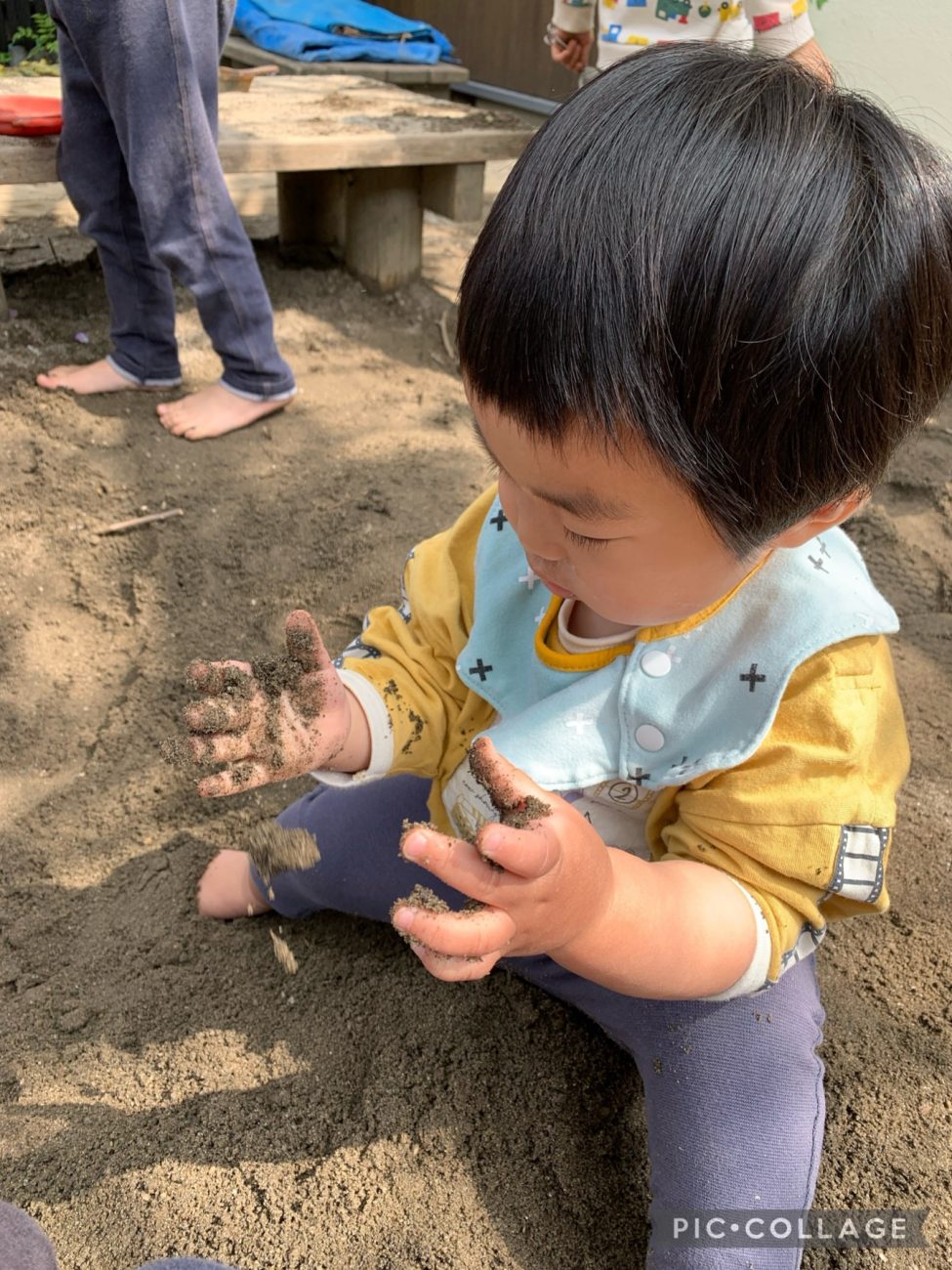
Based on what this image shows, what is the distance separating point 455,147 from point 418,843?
2812mm

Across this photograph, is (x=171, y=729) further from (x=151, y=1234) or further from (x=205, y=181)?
(x=205, y=181)

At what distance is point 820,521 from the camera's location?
1.00 m

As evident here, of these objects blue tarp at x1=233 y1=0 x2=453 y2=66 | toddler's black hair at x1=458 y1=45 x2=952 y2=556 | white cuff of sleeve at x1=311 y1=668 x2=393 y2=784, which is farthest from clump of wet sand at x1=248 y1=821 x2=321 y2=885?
blue tarp at x1=233 y1=0 x2=453 y2=66

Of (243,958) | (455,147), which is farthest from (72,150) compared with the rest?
(243,958)

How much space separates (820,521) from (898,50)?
344 centimetres

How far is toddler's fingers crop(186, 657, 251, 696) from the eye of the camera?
3.56 feet

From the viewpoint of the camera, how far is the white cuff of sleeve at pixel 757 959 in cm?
111

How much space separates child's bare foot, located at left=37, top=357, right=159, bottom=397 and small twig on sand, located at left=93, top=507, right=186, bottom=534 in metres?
0.54

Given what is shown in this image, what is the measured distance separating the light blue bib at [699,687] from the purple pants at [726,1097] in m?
0.30

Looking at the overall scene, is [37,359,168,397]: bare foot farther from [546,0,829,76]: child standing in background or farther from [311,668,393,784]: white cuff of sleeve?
[311,668,393,784]: white cuff of sleeve

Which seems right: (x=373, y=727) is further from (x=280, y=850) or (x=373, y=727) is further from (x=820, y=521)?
(x=820, y=521)

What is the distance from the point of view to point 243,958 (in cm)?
155

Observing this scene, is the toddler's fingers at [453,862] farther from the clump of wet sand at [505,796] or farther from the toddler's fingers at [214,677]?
the toddler's fingers at [214,677]

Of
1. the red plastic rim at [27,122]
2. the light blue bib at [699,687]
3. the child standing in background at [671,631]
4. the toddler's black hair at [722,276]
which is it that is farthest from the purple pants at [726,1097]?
the red plastic rim at [27,122]
